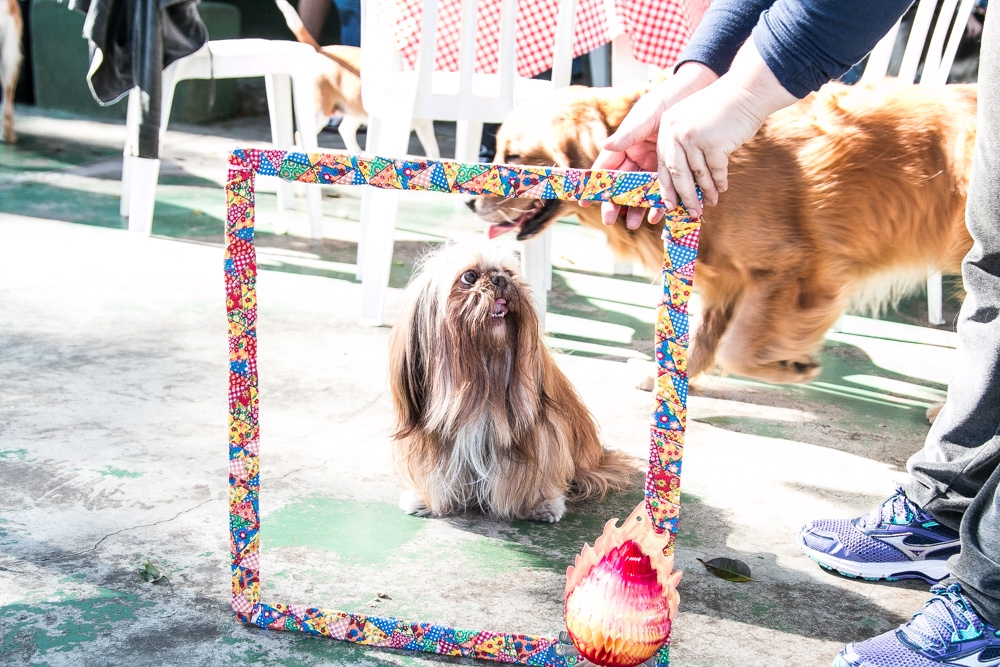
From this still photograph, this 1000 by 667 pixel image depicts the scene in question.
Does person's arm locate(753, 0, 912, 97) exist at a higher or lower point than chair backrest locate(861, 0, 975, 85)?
lower

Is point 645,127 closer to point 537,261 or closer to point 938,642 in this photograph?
point 938,642

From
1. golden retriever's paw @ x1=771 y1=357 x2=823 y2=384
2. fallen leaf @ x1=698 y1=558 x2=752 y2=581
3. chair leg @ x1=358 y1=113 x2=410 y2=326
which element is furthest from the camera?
chair leg @ x1=358 y1=113 x2=410 y2=326

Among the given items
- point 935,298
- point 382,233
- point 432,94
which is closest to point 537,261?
point 382,233

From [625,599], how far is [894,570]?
3.16 feet

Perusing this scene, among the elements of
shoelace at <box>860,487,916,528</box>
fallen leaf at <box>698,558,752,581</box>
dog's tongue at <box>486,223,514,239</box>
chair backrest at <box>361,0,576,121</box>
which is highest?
chair backrest at <box>361,0,576,121</box>

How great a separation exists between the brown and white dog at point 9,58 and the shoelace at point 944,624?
6986mm

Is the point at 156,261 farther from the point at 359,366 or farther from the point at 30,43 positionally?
the point at 30,43

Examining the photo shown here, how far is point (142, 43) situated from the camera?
479 centimetres

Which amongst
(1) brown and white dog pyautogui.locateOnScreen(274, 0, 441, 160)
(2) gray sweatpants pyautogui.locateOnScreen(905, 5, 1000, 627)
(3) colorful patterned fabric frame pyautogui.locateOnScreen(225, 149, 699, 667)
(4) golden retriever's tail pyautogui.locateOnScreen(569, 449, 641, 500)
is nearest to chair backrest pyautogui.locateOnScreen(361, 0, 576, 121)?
(1) brown and white dog pyautogui.locateOnScreen(274, 0, 441, 160)

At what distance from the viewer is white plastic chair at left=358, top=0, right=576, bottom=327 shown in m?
3.58

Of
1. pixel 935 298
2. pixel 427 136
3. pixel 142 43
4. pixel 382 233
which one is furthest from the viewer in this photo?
pixel 427 136

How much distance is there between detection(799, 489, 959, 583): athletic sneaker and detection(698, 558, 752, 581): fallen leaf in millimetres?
195

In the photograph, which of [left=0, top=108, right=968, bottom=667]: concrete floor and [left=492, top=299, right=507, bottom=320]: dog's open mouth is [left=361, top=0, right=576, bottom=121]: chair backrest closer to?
[left=0, top=108, right=968, bottom=667]: concrete floor

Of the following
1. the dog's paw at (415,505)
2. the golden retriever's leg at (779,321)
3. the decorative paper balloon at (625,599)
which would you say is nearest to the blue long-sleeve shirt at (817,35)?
the decorative paper balloon at (625,599)
